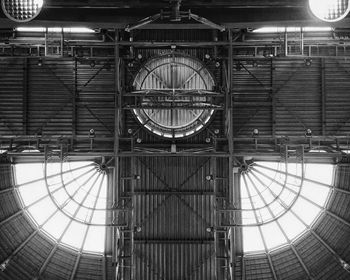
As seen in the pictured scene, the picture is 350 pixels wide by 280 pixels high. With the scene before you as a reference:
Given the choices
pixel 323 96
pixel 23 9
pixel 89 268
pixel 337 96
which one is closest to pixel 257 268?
pixel 89 268

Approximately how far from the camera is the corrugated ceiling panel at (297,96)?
79.6ft

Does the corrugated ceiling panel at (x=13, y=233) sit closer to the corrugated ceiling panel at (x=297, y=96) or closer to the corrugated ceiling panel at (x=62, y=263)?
the corrugated ceiling panel at (x=62, y=263)

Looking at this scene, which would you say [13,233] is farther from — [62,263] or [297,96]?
[297,96]

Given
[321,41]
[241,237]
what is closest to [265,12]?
[321,41]

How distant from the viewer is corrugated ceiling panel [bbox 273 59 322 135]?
2425cm

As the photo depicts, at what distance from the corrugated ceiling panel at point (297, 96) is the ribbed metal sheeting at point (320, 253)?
253 centimetres

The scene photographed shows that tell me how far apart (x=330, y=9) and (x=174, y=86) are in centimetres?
1148

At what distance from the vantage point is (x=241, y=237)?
24.7 meters

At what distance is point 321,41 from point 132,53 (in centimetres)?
795

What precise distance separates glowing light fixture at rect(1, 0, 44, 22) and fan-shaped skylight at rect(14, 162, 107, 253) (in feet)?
36.9

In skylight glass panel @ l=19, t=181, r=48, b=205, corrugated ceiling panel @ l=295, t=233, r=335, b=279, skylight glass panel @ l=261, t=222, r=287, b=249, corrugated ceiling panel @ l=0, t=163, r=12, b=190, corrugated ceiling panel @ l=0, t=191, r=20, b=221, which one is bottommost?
corrugated ceiling panel @ l=295, t=233, r=335, b=279

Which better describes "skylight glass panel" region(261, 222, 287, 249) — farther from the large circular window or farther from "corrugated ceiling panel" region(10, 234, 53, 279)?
"corrugated ceiling panel" region(10, 234, 53, 279)

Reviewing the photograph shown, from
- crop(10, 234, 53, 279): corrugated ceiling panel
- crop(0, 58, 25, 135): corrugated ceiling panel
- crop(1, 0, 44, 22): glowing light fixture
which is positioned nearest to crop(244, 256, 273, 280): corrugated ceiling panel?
crop(10, 234, 53, 279): corrugated ceiling panel

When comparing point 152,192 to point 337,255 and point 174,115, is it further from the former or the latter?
point 337,255
